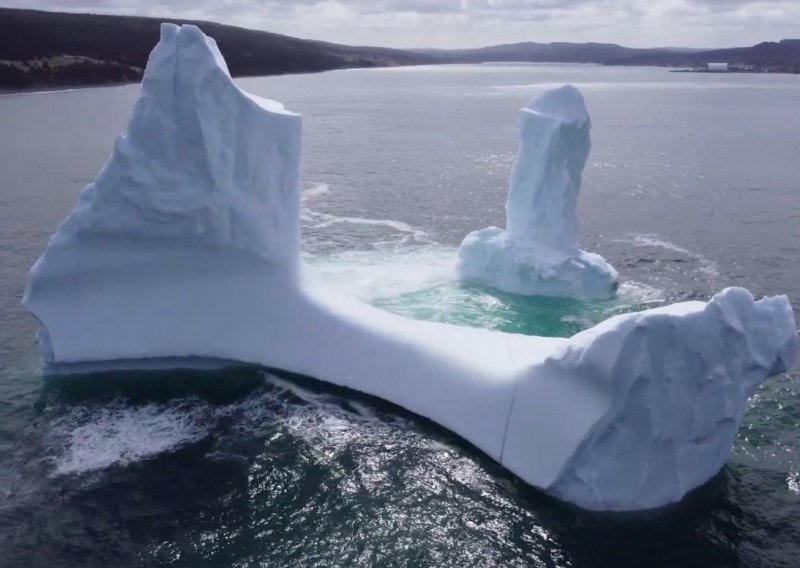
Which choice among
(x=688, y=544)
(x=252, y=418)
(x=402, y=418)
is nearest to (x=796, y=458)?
(x=688, y=544)

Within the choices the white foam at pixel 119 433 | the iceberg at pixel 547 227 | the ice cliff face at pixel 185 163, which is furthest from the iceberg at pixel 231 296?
the iceberg at pixel 547 227

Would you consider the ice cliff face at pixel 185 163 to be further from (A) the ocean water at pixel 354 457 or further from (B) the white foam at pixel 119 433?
(B) the white foam at pixel 119 433

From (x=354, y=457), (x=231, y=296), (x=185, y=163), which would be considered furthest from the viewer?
(x=231, y=296)

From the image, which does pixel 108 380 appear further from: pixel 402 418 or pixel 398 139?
pixel 398 139

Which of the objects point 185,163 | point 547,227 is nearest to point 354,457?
point 185,163

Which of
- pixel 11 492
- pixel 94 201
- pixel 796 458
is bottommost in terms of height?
pixel 11 492

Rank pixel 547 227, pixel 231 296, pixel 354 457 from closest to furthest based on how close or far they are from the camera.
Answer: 1. pixel 354 457
2. pixel 231 296
3. pixel 547 227

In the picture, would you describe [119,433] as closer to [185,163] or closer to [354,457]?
[354,457]
